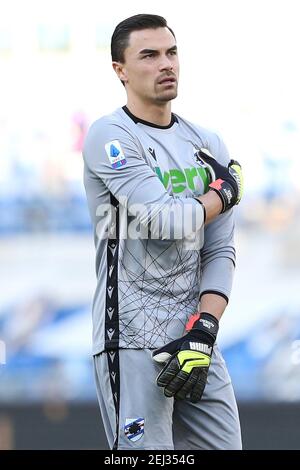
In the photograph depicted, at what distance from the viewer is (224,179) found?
3154 mm

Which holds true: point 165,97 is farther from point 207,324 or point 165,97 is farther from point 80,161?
point 80,161

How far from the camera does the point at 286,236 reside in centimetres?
593

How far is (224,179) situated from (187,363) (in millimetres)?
525

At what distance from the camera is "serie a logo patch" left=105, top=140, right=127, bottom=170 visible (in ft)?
10.0

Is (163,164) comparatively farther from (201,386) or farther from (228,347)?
(228,347)

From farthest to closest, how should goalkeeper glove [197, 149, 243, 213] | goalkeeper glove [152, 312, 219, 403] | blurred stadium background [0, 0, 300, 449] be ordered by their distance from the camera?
blurred stadium background [0, 0, 300, 449] → goalkeeper glove [197, 149, 243, 213] → goalkeeper glove [152, 312, 219, 403]

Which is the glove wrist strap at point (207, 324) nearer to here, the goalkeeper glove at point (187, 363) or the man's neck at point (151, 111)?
the goalkeeper glove at point (187, 363)

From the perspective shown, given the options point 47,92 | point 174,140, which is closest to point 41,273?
point 47,92

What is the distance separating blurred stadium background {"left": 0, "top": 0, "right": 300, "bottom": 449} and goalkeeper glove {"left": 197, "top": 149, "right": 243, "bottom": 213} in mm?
2623

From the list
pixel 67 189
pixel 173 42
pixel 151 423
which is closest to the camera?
pixel 151 423

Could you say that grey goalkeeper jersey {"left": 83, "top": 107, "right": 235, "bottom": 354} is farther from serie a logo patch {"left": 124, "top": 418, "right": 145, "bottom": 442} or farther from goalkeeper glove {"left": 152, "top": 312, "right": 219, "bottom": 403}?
serie a logo patch {"left": 124, "top": 418, "right": 145, "bottom": 442}

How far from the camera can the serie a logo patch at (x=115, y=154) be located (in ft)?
10.0

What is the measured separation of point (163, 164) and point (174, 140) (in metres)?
0.11

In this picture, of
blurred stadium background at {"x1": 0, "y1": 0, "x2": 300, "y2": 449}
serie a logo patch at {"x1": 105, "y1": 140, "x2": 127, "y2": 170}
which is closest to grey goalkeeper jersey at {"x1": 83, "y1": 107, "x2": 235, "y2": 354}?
serie a logo patch at {"x1": 105, "y1": 140, "x2": 127, "y2": 170}
